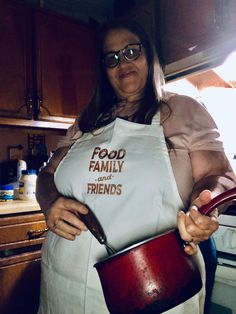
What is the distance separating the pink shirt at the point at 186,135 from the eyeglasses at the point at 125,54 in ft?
0.86

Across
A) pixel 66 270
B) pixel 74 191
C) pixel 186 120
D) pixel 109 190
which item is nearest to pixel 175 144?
pixel 186 120

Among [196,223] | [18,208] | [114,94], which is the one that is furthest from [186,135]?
[18,208]

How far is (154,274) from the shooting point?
22.8 inches

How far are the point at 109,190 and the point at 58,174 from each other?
23 centimetres

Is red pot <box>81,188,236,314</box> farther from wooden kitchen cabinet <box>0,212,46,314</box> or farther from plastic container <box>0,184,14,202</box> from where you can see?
plastic container <box>0,184,14,202</box>

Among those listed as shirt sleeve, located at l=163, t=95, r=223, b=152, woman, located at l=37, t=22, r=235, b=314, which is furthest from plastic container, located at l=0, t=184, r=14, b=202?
shirt sleeve, located at l=163, t=95, r=223, b=152

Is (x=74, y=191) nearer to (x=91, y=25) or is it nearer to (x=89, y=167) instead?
(x=89, y=167)

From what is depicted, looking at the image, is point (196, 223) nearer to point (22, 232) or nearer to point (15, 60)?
point (22, 232)

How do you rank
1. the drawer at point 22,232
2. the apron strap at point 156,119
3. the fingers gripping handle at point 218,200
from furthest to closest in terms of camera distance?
the drawer at point 22,232 → the apron strap at point 156,119 → the fingers gripping handle at point 218,200

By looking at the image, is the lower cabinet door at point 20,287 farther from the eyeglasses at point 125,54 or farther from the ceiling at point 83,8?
the ceiling at point 83,8

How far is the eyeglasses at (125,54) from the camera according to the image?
100cm

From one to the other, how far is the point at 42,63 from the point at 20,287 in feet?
4.26

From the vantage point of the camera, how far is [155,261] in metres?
0.58

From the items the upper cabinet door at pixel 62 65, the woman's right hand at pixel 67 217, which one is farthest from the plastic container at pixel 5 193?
the woman's right hand at pixel 67 217
